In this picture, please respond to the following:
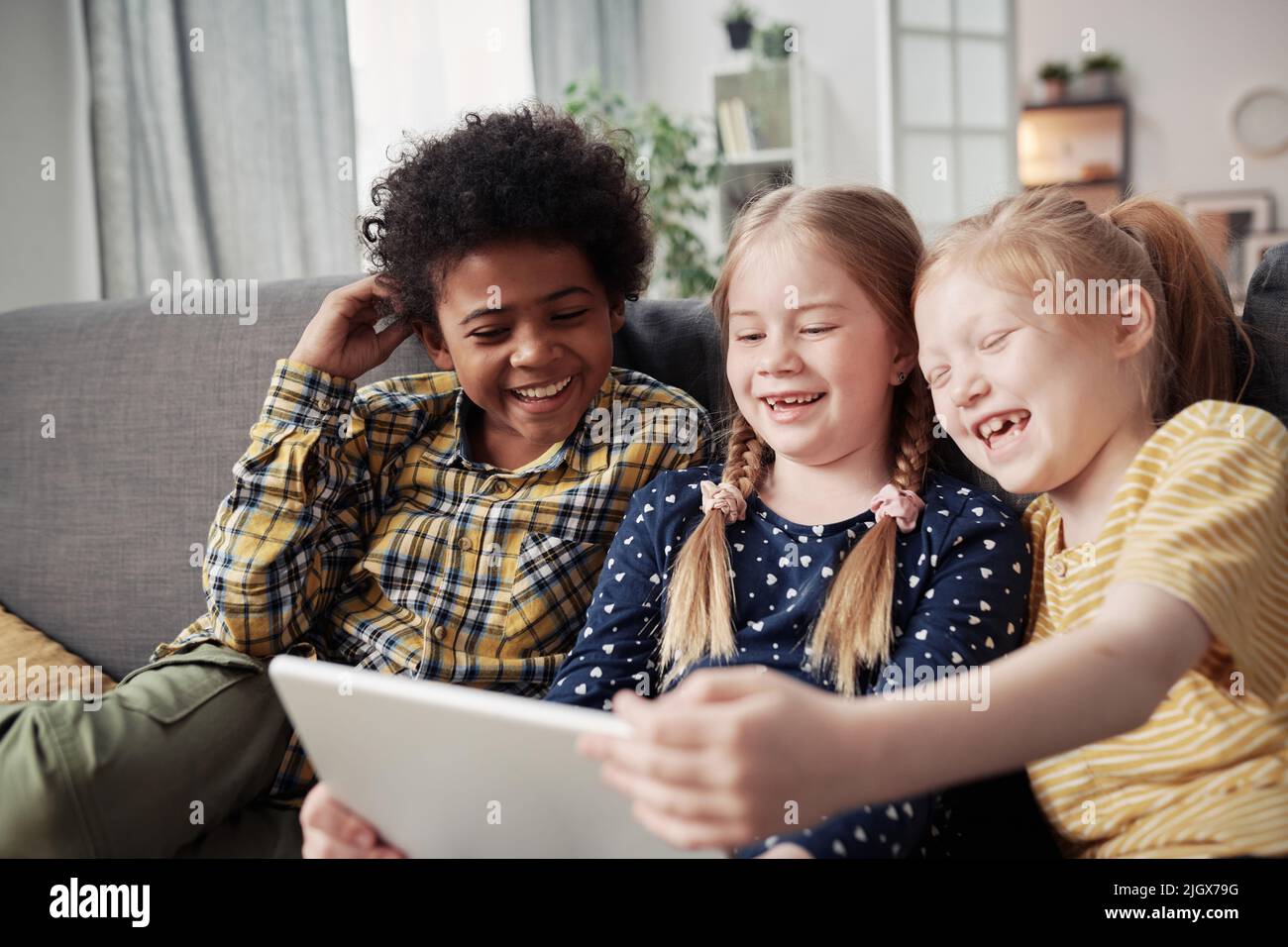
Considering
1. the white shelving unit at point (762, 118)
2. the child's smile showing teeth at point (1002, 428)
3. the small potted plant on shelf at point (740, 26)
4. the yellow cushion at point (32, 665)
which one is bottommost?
the yellow cushion at point (32, 665)

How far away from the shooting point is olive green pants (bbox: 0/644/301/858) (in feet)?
3.40

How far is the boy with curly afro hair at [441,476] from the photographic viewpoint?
125cm

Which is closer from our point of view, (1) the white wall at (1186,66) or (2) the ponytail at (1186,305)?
(2) the ponytail at (1186,305)

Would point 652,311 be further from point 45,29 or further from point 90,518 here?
point 45,29

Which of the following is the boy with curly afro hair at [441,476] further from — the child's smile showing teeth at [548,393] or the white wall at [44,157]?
the white wall at [44,157]

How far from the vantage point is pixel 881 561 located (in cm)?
104

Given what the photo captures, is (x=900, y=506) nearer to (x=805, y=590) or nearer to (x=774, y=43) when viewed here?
(x=805, y=590)

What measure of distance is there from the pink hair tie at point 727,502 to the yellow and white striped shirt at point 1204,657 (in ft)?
1.10

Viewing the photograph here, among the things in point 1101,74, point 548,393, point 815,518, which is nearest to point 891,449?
point 815,518

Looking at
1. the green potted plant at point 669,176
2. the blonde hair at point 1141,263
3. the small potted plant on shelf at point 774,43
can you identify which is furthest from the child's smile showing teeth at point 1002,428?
the small potted plant on shelf at point 774,43

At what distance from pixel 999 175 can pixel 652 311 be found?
301 cm

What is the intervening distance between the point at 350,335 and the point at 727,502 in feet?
1.85
